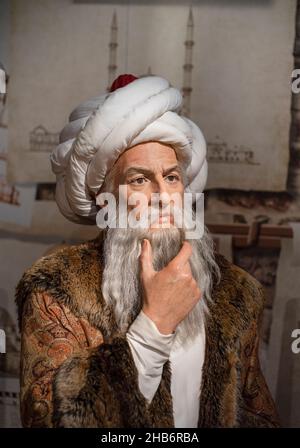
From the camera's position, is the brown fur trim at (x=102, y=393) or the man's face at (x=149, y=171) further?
the man's face at (x=149, y=171)

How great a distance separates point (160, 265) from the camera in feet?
8.04

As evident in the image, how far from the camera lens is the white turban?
2453mm

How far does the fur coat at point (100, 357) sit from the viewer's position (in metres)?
2.24

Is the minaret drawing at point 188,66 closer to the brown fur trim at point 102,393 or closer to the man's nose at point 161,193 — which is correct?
the man's nose at point 161,193

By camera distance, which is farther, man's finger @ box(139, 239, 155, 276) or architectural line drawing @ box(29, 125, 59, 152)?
architectural line drawing @ box(29, 125, 59, 152)

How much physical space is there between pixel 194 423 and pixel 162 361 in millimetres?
271

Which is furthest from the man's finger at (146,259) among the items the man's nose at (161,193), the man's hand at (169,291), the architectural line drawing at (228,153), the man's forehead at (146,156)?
the architectural line drawing at (228,153)

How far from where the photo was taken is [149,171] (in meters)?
2.49

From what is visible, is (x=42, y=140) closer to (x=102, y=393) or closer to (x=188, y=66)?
(x=188, y=66)

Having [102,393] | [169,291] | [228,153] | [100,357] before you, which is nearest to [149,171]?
[169,291]

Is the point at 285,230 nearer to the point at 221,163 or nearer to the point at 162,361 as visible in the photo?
the point at 221,163

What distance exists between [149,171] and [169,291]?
408mm

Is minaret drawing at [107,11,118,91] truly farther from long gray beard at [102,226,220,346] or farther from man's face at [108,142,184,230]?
long gray beard at [102,226,220,346]

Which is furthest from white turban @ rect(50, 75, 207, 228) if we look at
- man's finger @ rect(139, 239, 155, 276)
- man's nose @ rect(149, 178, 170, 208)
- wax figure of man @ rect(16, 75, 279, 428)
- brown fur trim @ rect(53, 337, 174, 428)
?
brown fur trim @ rect(53, 337, 174, 428)
